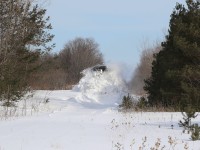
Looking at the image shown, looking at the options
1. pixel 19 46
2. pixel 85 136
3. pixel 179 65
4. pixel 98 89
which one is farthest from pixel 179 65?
pixel 98 89

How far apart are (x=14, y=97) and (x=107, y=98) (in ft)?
50.7

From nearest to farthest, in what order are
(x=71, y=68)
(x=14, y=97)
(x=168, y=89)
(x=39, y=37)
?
1. (x=14, y=97)
2. (x=168, y=89)
3. (x=39, y=37)
4. (x=71, y=68)

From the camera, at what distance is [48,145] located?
6.28 metres

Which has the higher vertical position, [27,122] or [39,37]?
[39,37]

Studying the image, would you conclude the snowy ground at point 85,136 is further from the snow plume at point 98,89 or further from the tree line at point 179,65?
the snow plume at point 98,89

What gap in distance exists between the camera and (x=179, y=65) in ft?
60.7

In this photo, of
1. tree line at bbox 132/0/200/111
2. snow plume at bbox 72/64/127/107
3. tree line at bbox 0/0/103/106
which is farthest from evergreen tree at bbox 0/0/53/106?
snow plume at bbox 72/64/127/107

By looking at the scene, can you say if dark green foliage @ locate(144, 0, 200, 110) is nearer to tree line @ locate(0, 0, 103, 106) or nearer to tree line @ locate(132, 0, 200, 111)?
tree line @ locate(132, 0, 200, 111)

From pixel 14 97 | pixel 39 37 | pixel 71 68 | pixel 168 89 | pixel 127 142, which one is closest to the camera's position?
pixel 127 142

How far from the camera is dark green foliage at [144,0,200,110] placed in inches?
672

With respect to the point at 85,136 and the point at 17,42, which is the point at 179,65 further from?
the point at 85,136

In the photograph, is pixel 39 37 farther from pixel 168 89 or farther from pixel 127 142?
pixel 127 142

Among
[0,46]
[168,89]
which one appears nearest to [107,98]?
[168,89]

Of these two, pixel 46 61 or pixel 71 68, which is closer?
pixel 46 61
